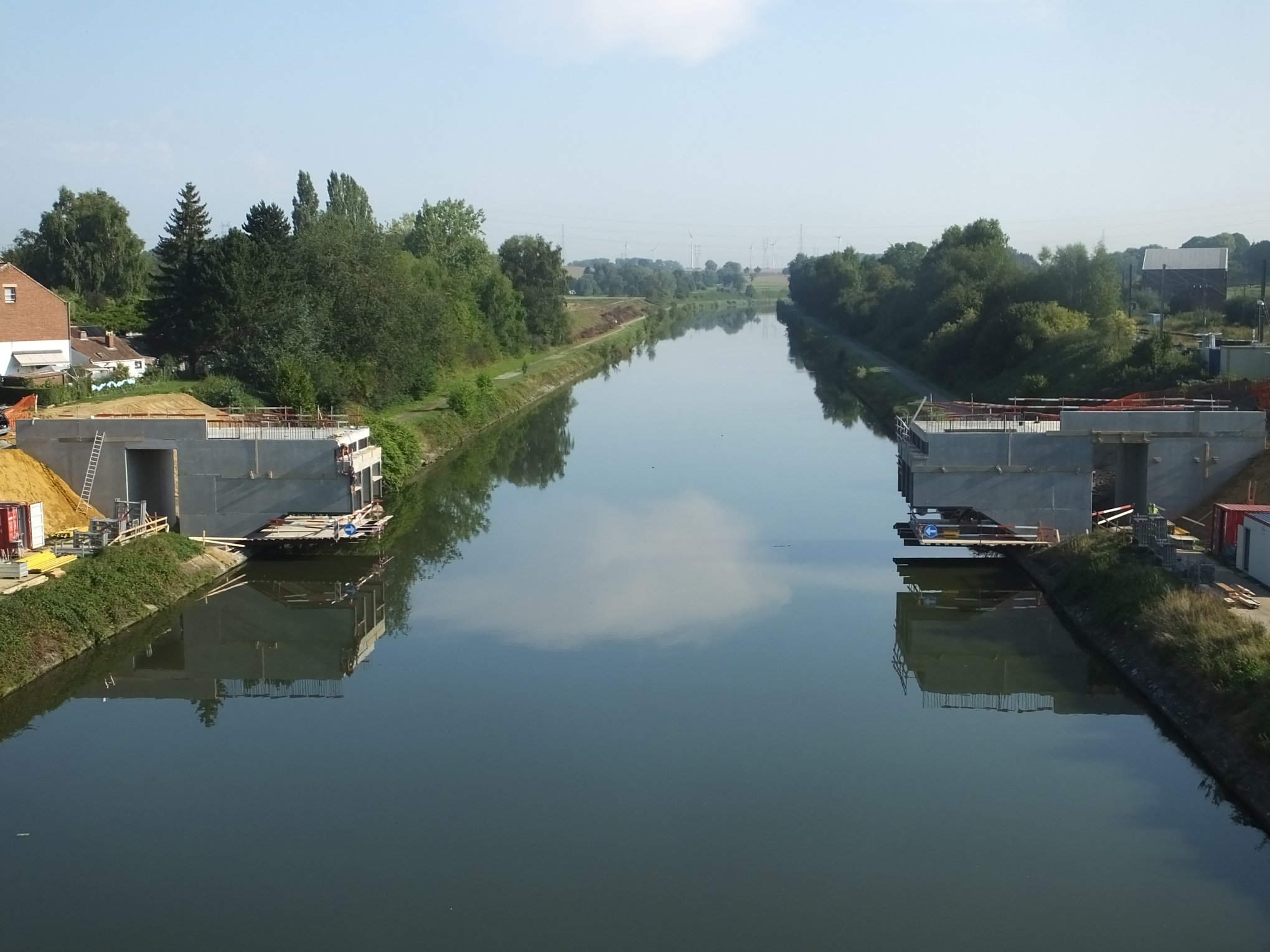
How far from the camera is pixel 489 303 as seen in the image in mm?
63906

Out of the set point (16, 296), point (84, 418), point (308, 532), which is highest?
point (16, 296)

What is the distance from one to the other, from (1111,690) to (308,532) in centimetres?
1406

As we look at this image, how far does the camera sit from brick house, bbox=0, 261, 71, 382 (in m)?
37.2

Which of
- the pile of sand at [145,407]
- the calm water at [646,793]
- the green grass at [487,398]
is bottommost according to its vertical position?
the calm water at [646,793]

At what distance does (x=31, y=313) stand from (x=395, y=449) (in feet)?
41.7

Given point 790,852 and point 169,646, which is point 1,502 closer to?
point 169,646

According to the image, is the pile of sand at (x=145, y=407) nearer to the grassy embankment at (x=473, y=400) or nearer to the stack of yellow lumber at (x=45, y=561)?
the grassy embankment at (x=473, y=400)

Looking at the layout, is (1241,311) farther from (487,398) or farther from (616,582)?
(616,582)

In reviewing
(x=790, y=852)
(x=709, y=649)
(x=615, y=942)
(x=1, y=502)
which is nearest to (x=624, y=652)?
(x=709, y=649)

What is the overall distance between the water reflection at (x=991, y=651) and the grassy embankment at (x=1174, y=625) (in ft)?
1.99

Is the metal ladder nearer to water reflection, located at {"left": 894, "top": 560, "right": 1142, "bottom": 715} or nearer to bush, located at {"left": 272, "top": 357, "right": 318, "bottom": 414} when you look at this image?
bush, located at {"left": 272, "top": 357, "right": 318, "bottom": 414}

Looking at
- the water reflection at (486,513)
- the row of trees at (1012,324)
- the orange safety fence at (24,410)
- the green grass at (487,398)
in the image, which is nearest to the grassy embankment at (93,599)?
the water reflection at (486,513)

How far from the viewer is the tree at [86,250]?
57969 mm

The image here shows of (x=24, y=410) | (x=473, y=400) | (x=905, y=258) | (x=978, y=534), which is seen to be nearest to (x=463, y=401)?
(x=473, y=400)
